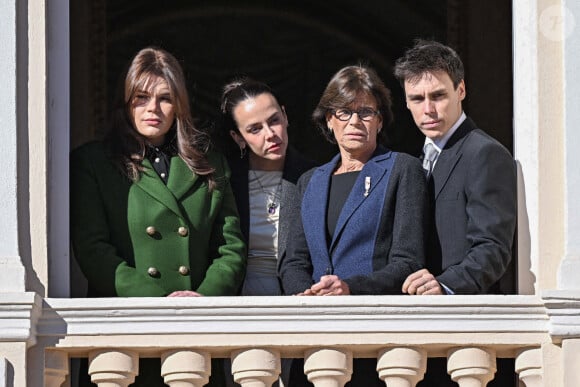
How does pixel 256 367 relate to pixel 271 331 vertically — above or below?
below

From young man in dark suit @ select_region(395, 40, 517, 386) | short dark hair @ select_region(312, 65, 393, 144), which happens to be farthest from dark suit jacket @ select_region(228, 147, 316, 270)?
young man in dark suit @ select_region(395, 40, 517, 386)

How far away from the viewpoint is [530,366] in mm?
9008

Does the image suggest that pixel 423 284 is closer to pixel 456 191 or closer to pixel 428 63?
pixel 456 191

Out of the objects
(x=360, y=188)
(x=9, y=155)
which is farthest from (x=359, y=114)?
(x=9, y=155)

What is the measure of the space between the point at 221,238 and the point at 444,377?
3.19 ft

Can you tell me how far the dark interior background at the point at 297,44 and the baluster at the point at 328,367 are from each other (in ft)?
10.5

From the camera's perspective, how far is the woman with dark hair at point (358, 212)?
9211mm

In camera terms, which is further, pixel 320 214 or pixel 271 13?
pixel 271 13

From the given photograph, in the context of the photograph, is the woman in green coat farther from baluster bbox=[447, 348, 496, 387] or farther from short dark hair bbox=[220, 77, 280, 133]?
baluster bbox=[447, 348, 496, 387]

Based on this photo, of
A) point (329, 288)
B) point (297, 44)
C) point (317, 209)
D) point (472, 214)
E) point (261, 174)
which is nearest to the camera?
point (329, 288)

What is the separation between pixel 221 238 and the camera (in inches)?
372

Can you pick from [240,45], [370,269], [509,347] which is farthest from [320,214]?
[240,45]

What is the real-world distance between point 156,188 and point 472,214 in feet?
3.85

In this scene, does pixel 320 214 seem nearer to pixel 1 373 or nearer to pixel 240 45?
pixel 1 373
